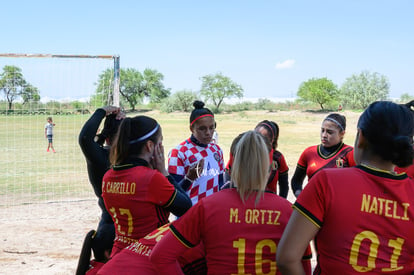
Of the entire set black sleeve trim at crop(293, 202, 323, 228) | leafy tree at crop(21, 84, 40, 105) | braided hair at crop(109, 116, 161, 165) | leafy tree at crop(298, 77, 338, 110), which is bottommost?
black sleeve trim at crop(293, 202, 323, 228)

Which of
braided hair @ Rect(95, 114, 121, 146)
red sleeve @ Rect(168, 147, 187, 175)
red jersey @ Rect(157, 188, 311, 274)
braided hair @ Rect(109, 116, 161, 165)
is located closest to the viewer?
red jersey @ Rect(157, 188, 311, 274)

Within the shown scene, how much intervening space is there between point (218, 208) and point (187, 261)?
45 centimetres

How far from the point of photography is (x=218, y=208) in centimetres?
195

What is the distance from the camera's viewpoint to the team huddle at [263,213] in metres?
1.66

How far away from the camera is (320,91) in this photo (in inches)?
3110

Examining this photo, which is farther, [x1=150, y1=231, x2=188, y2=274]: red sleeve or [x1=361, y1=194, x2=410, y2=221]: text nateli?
[x1=150, y1=231, x2=188, y2=274]: red sleeve

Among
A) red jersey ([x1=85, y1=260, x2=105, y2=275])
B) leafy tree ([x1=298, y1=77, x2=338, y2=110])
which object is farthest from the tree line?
red jersey ([x1=85, y1=260, x2=105, y2=275])

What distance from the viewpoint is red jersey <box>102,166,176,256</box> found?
2.34 metres

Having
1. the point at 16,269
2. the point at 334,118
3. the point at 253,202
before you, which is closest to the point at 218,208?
the point at 253,202

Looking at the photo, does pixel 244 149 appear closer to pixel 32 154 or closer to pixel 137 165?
pixel 137 165

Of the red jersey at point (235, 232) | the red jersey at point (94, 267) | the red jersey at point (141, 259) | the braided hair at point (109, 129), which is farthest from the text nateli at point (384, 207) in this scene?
the braided hair at point (109, 129)

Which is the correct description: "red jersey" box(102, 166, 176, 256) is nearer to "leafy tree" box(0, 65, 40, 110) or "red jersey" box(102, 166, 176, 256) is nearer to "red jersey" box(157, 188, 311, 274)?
"red jersey" box(157, 188, 311, 274)

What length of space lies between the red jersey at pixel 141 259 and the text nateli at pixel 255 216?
37 centimetres

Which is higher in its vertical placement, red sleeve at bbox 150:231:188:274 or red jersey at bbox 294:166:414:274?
red jersey at bbox 294:166:414:274
